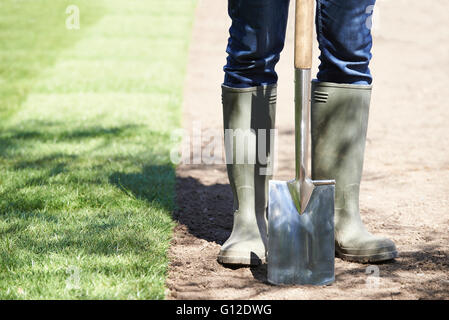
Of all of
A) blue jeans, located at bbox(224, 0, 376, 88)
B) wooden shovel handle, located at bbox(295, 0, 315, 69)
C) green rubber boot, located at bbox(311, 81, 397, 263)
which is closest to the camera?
wooden shovel handle, located at bbox(295, 0, 315, 69)

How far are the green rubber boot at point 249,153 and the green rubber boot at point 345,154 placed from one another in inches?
7.8

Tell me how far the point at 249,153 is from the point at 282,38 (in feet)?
1.55

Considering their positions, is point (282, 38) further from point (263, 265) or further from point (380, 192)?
point (380, 192)

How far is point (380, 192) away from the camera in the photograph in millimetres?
3463

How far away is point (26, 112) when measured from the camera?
5309 millimetres

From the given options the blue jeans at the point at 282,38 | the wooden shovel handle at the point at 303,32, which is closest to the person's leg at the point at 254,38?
the blue jeans at the point at 282,38

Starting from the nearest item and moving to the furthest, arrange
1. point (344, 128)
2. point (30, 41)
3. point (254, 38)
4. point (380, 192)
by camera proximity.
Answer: point (254, 38) → point (344, 128) → point (380, 192) → point (30, 41)

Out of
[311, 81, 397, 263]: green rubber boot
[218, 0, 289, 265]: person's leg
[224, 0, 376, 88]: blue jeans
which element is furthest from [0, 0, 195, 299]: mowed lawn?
[224, 0, 376, 88]: blue jeans

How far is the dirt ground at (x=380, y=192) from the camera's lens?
2229mm

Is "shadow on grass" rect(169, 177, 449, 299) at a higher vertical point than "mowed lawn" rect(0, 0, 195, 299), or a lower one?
lower

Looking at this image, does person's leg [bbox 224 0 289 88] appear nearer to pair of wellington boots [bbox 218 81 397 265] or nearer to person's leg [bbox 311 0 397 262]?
pair of wellington boots [bbox 218 81 397 265]

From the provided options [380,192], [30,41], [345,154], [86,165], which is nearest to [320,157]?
[345,154]

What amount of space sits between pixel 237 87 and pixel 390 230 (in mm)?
1020

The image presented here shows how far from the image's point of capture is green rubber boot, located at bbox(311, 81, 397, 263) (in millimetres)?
2436
